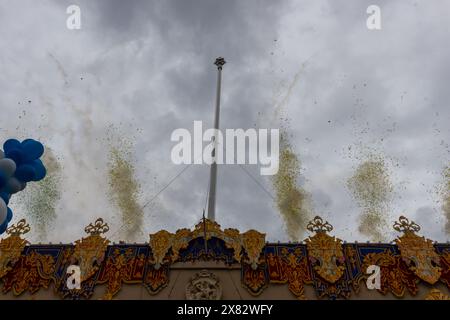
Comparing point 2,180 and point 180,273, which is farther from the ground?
point 2,180

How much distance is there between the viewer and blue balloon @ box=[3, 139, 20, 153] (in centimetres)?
1091

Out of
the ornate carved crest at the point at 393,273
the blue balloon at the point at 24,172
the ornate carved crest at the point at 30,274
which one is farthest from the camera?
the ornate carved crest at the point at 30,274

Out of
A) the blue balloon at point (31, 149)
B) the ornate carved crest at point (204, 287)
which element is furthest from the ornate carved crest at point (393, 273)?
the blue balloon at point (31, 149)

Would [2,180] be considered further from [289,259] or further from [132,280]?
[289,259]

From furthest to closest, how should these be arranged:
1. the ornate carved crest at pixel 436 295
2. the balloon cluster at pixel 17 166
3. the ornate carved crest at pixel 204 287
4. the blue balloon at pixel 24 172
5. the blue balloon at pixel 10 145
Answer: the ornate carved crest at pixel 204 287
the ornate carved crest at pixel 436 295
the blue balloon at pixel 10 145
the blue balloon at pixel 24 172
the balloon cluster at pixel 17 166

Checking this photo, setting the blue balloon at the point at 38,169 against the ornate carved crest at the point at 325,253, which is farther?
the ornate carved crest at the point at 325,253

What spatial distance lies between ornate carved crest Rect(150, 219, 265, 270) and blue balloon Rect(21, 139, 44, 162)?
6035 millimetres

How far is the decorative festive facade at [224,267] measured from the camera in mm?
13320

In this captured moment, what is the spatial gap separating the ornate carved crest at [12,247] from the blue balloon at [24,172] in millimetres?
5952

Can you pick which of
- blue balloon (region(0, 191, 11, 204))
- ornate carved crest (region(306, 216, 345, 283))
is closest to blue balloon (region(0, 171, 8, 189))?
blue balloon (region(0, 191, 11, 204))

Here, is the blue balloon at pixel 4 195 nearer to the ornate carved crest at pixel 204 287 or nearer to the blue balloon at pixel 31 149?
the blue balloon at pixel 31 149
